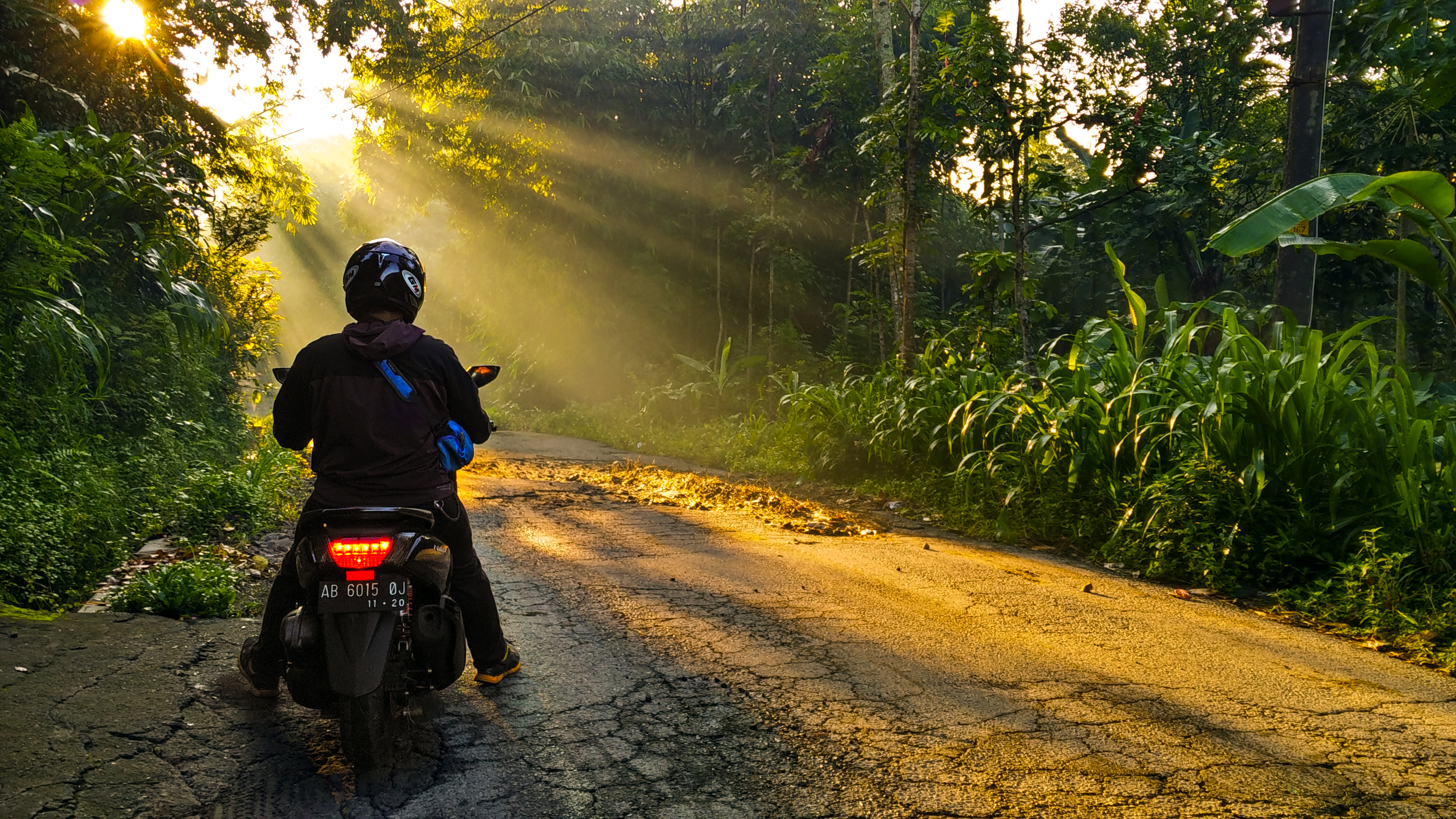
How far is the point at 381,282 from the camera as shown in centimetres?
338

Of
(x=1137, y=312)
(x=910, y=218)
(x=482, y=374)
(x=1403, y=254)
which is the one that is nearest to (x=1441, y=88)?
(x=1403, y=254)

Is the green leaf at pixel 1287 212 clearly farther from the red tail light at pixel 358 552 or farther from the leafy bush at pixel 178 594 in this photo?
the leafy bush at pixel 178 594

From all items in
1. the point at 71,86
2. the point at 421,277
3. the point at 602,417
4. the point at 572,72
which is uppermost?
the point at 572,72

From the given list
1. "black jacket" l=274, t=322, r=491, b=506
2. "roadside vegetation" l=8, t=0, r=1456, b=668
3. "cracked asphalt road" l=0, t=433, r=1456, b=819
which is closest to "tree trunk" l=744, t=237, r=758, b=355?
"roadside vegetation" l=8, t=0, r=1456, b=668

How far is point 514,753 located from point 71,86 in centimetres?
945

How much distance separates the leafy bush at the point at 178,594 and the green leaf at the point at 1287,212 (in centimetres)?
517

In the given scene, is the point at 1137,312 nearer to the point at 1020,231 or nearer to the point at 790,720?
the point at 1020,231

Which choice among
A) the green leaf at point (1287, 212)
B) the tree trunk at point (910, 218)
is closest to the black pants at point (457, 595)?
the green leaf at point (1287, 212)

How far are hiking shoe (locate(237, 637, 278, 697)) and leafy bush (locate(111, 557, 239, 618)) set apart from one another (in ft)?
3.92

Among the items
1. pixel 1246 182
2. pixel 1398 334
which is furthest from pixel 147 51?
pixel 1398 334

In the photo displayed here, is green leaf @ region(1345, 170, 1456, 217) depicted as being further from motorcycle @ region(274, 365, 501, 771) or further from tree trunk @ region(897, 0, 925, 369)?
tree trunk @ region(897, 0, 925, 369)

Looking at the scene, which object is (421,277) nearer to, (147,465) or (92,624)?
(92,624)

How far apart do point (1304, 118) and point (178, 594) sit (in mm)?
8024

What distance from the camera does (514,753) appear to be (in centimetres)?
316
